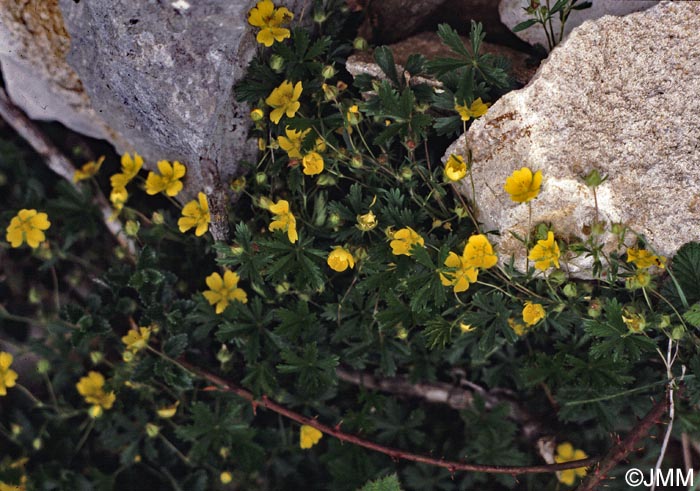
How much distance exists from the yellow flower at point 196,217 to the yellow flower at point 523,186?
1.20 m

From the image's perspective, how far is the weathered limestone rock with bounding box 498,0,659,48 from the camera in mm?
2273

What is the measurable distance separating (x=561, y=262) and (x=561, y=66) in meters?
0.67

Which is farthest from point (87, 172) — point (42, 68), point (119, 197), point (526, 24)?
point (526, 24)

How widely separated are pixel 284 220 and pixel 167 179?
22.4 inches

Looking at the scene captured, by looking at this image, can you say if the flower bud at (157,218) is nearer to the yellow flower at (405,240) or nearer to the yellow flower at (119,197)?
the yellow flower at (119,197)

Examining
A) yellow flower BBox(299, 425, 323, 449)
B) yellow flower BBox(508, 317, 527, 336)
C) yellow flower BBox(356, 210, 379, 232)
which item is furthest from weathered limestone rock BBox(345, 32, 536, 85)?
yellow flower BBox(299, 425, 323, 449)

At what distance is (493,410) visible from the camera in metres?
2.88

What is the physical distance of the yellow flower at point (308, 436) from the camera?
283 cm

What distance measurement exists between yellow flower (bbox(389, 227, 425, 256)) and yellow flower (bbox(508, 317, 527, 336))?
51 cm

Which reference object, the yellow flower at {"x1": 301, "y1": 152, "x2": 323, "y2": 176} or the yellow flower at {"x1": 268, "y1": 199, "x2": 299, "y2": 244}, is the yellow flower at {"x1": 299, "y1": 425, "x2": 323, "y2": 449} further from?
the yellow flower at {"x1": 301, "y1": 152, "x2": 323, "y2": 176}

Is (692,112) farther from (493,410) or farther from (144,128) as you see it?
(144,128)

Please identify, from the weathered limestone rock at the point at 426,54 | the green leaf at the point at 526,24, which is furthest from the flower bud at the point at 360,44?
the green leaf at the point at 526,24

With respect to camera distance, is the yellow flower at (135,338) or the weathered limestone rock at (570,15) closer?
the weathered limestone rock at (570,15)

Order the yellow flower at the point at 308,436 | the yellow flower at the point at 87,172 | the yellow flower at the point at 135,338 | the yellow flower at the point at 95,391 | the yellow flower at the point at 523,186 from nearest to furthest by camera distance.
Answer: the yellow flower at the point at 523,186 → the yellow flower at the point at 135,338 → the yellow flower at the point at 308,436 → the yellow flower at the point at 95,391 → the yellow flower at the point at 87,172
